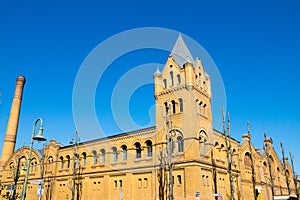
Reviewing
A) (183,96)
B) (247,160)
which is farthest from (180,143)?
(247,160)

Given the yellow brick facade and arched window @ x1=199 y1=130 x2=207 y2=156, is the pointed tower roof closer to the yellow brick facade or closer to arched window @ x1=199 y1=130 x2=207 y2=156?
the yellow brick facade

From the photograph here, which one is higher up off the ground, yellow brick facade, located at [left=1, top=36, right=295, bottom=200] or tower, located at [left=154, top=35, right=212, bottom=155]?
tower, located at [left=154, top=35, right=212, bottom=155]

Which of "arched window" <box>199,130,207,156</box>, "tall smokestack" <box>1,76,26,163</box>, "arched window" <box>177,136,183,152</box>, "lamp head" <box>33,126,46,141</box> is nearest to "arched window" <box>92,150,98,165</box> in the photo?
"arched window" <box>177,136,183,152</box>

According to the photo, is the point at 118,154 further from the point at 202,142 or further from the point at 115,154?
the point at 202,142

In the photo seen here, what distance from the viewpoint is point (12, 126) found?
5606cm

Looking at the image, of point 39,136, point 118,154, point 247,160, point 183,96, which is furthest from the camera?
point 247,160

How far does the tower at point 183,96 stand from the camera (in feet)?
98.8

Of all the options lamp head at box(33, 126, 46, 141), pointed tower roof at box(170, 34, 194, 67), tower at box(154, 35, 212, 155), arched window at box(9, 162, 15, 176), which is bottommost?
lamp head at box(33, 126, 46, 141)

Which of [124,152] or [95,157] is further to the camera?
[95,157]

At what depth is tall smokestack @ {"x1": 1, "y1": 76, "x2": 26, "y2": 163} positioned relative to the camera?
178 ft

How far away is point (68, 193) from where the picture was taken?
39.8m

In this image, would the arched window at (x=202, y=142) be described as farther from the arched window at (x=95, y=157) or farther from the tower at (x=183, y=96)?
the arched window at (x=95, y=157)

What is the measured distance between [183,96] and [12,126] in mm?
42262

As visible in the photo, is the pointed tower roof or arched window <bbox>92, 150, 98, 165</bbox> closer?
the pointed tower roof
